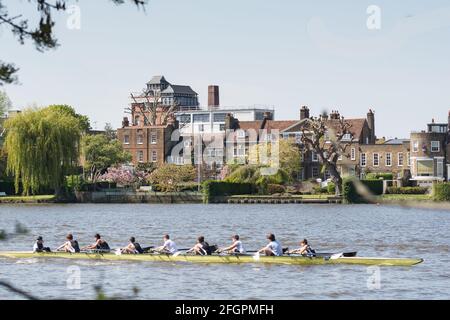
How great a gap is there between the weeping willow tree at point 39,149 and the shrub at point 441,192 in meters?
36.1

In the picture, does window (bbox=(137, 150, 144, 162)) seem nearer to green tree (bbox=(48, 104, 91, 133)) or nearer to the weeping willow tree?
green tree (bbox=(48, 104, 91, 133))

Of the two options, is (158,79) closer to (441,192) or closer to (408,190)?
(408,190)

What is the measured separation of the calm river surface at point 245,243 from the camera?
31953 mm

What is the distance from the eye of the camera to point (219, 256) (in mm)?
37281

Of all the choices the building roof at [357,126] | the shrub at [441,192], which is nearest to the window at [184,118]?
the building roof at [357,126]

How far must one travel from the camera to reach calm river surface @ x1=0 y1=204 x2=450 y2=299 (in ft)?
105

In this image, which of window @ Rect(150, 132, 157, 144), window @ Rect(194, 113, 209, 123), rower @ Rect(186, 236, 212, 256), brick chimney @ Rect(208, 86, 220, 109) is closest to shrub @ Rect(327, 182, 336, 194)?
window @ Rect(150, 132, 157, 144)

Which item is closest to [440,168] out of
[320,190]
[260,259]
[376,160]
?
[376,160]

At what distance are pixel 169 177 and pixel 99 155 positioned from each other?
17.5 meters

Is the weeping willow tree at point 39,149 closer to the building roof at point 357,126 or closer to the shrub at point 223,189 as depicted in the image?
the shrub at point 223,189

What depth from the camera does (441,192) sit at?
284 ft

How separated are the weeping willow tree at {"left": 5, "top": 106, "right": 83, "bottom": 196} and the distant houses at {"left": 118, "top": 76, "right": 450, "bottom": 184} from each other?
81.4 feet
